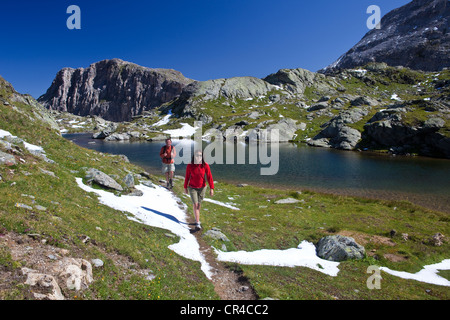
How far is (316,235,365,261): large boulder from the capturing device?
1434cm

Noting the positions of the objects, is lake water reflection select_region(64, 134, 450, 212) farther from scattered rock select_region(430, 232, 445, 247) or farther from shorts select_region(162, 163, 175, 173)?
shorts select_region(162, 163, 175, 173)

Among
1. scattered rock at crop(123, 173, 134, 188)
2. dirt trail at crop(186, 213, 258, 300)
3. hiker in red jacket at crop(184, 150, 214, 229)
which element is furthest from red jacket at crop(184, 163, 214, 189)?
scattered rock at crop(123, 173, 134, 188)

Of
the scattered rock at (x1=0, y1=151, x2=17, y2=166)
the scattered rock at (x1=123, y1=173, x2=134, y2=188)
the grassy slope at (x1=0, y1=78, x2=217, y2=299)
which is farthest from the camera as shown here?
the scattered rock at (x1=123, y1=173, x2=134, y2=188)

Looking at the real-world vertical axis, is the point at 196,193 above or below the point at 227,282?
above

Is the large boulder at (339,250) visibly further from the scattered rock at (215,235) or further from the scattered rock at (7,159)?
the scattered rock at (7,159)

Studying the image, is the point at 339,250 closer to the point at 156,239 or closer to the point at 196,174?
the point at 196,174

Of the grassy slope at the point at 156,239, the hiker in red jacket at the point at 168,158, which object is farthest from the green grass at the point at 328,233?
the hiker in red jacket at the point at 168,158

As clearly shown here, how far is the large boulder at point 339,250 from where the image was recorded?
47.0ft

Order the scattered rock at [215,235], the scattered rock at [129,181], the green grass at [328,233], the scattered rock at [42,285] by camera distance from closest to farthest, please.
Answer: the scattered rock at [42,285]
the green grass at [328,233]
the scattered rock at [215,235]
the scattered rock at [129,181]

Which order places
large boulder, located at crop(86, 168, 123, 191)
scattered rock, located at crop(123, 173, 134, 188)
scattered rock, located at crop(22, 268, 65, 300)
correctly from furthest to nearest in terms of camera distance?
scattered rock, located at crop(123, 173, 134, 188)
large boulder, located at crop(86, 168, 123, 191)
scattered rock, located at crop(22, 268, 65, 300)

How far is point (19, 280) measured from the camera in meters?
5.47

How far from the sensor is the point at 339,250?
14.5 m

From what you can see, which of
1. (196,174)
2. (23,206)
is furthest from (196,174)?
(23,206)
